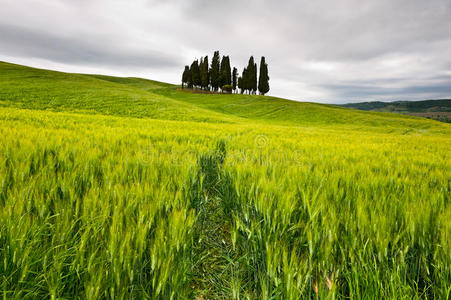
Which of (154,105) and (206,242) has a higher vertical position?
(154,105)

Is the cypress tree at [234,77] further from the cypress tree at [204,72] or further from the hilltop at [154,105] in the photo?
the hilltop at [154,105]

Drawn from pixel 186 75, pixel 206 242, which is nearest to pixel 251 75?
pixel 186 75

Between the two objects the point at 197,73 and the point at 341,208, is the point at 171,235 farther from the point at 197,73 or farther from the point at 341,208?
the point at 197,73

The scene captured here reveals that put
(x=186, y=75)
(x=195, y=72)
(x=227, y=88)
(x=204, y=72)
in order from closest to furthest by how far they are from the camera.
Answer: (x=204, y=72), (x=227, y=88), (x=195, y=72), (x=186, y=75)

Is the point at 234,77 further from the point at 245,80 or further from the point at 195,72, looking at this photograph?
the point at 195,72

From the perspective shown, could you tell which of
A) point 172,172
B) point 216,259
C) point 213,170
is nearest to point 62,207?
point 172,172

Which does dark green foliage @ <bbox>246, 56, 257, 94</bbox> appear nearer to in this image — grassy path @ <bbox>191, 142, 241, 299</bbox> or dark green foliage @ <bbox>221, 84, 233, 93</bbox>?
dark green foliage @ <bbox>221, 84, 233, 93</bbox>

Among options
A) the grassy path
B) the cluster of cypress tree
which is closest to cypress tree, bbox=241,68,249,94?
the cluster of cypress tree

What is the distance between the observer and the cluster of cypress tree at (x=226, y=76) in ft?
193

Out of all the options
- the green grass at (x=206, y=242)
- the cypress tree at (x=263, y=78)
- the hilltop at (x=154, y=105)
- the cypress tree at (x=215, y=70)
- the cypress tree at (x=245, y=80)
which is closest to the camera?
the green grass at (x=206, y=242)

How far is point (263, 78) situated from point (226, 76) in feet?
39.0

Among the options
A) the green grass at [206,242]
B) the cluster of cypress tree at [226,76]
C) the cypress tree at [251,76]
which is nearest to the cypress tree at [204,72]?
the cluster of cypress tree at [226,76]

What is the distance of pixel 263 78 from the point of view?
58.7m

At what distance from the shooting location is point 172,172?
1.86m
